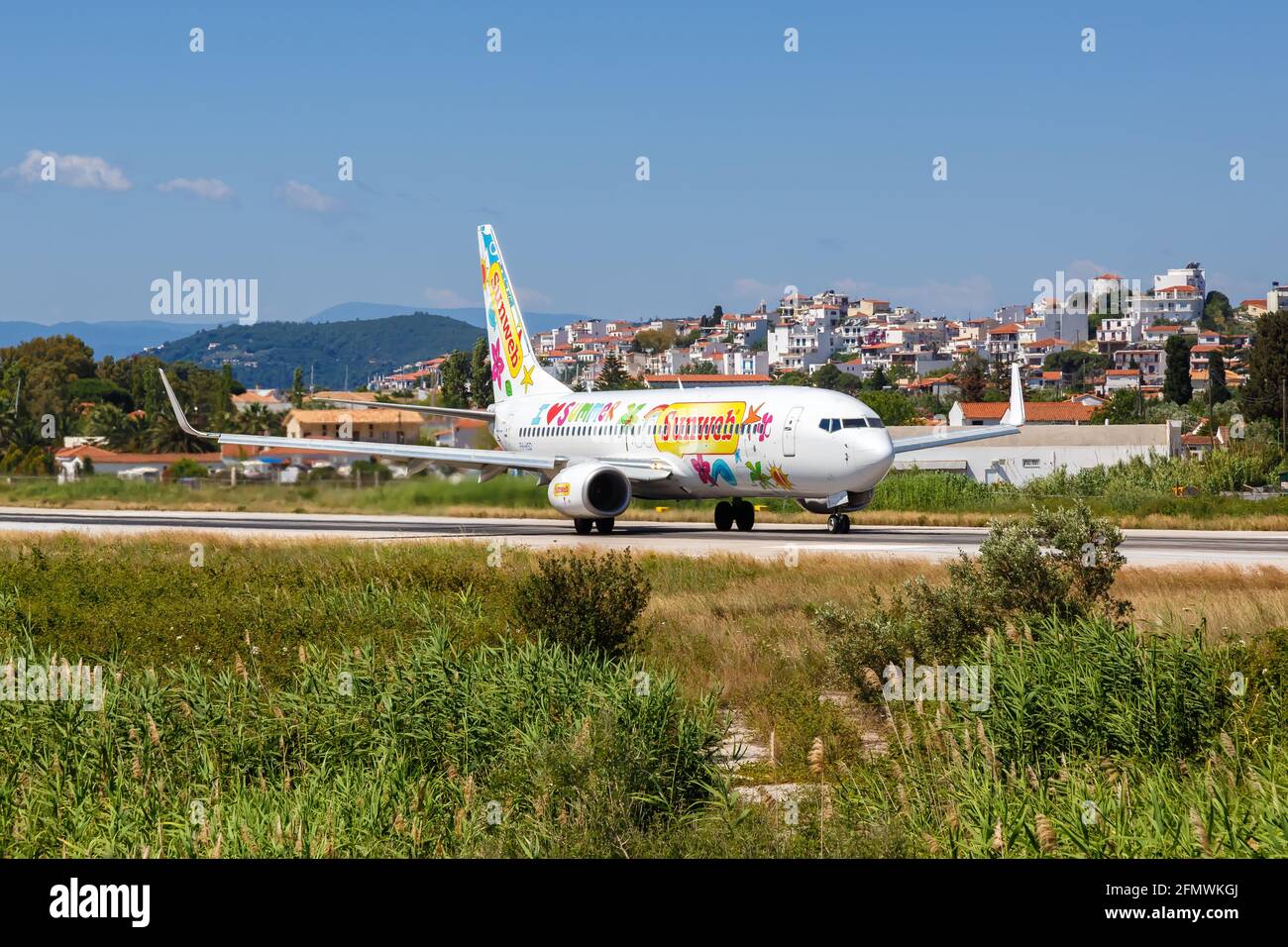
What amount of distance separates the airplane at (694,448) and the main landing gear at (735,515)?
0.04 meters

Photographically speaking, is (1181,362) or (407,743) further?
(1181,362)

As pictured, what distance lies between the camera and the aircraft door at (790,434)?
1619 inches

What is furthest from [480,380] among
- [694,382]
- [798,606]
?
[798,606]

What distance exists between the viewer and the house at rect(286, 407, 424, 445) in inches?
2591

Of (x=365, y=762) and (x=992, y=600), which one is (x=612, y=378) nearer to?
(x=992, y=600)

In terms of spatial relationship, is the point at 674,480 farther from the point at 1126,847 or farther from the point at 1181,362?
the point at 1181,362

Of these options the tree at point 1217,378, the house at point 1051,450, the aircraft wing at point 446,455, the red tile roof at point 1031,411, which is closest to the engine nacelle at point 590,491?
the aircraft wing at point 446,455

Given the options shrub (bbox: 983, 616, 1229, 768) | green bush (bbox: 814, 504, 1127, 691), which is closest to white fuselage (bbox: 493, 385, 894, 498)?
green bush (bbox: 814, 504, 1127, 691)

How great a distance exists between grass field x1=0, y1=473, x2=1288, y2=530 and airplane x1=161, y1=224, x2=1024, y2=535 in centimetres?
367

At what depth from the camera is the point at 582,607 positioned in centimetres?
2000

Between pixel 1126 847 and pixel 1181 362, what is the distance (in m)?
175

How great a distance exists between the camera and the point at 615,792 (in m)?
12.7

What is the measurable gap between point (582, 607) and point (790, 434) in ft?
71.9
